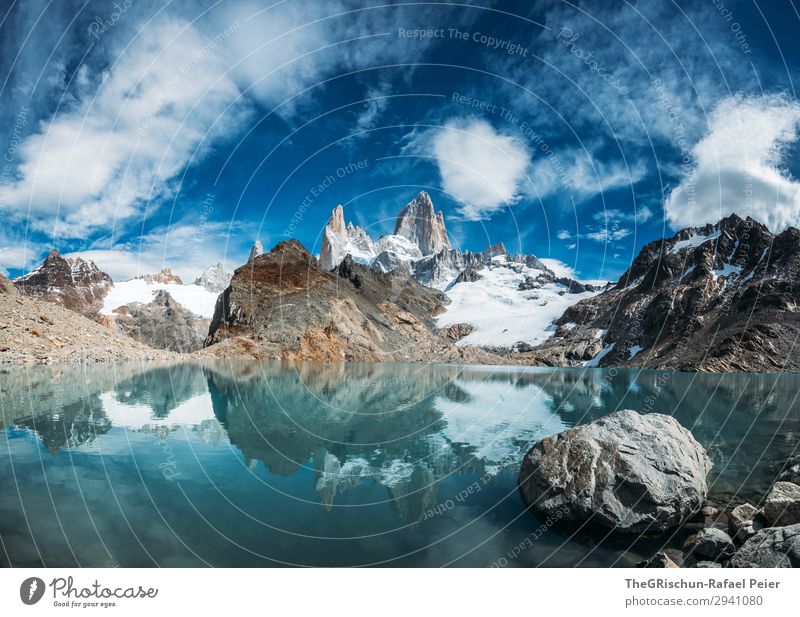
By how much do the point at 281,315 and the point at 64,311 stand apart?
1727 inches

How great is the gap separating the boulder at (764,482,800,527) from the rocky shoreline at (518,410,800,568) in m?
0.02

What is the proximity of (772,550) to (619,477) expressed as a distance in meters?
3.51

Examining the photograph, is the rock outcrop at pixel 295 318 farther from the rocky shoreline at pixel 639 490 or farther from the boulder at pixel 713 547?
the boulder at pixel 713 547

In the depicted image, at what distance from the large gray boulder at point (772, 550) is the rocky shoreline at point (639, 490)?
1.28m

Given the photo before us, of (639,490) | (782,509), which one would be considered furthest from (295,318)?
(782,509)

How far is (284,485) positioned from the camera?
36.8 ft

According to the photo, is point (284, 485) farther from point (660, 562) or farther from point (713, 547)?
point (713, 547)

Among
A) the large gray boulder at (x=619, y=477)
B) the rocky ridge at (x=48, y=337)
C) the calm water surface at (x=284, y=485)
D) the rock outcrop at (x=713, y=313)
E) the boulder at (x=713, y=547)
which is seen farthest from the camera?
the rock outcrop at (x=713, y=313)

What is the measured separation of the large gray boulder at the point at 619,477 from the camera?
9.04 m

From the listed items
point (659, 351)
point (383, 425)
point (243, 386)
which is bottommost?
point (243, 386)

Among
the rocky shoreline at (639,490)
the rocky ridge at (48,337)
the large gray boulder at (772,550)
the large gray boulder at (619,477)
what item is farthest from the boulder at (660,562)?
the rocky ridge at (48,337)
